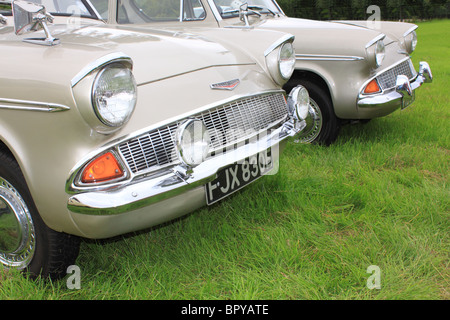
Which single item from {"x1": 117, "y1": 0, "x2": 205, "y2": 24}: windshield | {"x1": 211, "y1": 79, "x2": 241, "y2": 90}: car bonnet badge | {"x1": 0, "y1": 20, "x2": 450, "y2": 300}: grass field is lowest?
{"x1": 0, "y1": 20, "x2": 450, "y2": 300}: grass field

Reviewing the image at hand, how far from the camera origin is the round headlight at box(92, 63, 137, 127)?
1.52 meters

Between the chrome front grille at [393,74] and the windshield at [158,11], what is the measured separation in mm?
1529

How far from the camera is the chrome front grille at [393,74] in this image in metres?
3.32

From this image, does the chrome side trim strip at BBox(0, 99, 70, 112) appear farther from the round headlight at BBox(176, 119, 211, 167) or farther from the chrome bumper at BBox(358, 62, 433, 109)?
the chrome bumper at BBox(358, 62, 433, 109)

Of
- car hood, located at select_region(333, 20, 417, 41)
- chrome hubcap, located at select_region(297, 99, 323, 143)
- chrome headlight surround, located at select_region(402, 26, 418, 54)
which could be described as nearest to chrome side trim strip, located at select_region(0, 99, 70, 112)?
chrome hubcap, located at select_region(297, 99, 323, 143)

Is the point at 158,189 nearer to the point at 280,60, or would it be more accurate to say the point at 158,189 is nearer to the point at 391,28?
the point at 280,60

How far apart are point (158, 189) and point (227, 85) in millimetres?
698

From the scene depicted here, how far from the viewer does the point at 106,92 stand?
61.0 inches

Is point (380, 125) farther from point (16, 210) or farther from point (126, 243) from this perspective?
point (16, 210)

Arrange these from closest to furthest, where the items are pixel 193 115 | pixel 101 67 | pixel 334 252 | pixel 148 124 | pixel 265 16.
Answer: pixel 101 67 → pixel 148 124 → pixel 193 115 → pixel 334 252 → pixel 265 16

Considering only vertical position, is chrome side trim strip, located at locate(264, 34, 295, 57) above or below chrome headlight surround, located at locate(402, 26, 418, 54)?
above

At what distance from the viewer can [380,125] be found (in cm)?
398

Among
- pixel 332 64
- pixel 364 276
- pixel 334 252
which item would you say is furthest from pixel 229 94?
pixel 332 64

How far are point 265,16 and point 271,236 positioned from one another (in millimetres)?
2500
